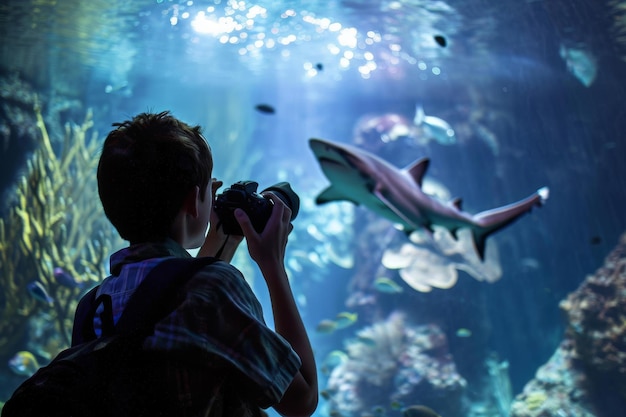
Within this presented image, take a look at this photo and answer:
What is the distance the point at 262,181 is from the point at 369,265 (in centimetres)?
1564

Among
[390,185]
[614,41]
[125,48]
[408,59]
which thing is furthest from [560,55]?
[125,48]

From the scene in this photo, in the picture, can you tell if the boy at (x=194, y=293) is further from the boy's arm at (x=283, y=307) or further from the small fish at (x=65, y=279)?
the small fish at (x=65, y=279)

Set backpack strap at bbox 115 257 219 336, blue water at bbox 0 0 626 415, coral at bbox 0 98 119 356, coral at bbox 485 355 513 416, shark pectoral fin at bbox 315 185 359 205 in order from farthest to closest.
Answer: blue water at bbox 0 0 626 415
coral at bbox 485 355 513 416
coral at bbox 0 98 119 356
shark pectoral fin at bbox 315 185 359 205
backpack strap at bbox 115 257 219 336

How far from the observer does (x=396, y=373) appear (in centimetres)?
904

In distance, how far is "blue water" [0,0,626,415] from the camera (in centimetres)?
1044

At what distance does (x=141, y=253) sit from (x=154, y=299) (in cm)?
21

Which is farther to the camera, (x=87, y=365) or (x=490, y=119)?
(x=490, y=119)

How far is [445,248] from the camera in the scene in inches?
408

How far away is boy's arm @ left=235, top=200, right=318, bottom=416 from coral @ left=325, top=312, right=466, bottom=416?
7.79m

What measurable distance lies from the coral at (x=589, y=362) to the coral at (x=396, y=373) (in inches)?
56.6

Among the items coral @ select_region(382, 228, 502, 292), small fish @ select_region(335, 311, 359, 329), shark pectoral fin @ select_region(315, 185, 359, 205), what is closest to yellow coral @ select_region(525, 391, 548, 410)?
coral @ select_region(382, 228, 502, 292)

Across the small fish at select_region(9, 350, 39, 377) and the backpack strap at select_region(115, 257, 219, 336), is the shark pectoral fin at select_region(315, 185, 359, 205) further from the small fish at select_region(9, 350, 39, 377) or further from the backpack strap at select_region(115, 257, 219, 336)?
the small fish at select_region(9, 350, 39, 377)

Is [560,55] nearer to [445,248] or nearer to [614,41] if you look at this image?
[614,41]

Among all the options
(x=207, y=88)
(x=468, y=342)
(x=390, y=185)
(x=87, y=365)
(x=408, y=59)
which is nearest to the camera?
(x=87, y=365)
